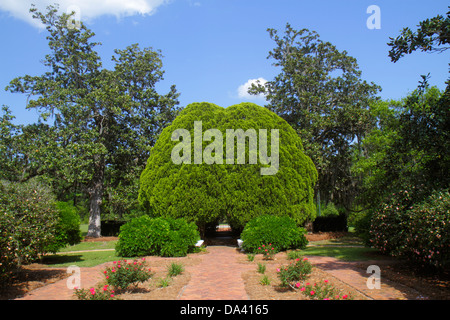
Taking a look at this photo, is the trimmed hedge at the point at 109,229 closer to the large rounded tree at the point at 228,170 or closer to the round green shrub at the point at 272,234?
the large rounded tree at the point at 228,170

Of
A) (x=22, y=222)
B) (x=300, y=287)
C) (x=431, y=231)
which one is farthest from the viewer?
(x=22, y=222)

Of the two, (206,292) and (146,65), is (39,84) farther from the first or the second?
(206,292)

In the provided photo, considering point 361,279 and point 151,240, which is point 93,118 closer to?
point 151,240

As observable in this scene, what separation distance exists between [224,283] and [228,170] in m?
7.40

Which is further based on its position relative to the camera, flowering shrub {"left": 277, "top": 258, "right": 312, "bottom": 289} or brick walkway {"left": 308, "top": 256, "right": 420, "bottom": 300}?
flowering shrub {"left": 277, "top": 258, "right": 312, "bottom": 289}

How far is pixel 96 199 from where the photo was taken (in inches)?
855

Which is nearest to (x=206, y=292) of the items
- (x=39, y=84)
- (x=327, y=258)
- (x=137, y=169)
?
(x=327, y=258)

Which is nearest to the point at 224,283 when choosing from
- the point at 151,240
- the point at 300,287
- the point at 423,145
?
the point at 300,287

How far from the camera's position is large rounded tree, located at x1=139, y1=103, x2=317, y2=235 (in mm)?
13758

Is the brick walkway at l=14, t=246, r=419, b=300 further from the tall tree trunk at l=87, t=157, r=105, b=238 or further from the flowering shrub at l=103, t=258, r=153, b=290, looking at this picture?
the tall tree trunk at l=87, t=157, r=105, b=238

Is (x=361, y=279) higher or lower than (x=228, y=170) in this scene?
lower

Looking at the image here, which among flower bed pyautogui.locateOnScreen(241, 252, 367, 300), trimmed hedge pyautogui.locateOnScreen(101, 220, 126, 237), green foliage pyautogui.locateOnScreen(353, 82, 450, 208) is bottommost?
trimmed hedge pyautogui.locateOnScreen(101, 220, 126, 237)

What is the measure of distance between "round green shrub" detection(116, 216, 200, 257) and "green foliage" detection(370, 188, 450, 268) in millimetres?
6548

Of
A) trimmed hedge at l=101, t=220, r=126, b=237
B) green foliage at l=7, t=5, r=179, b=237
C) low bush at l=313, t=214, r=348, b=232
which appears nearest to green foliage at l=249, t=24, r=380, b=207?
low bush at l=313, t=214, r=348, b=232
